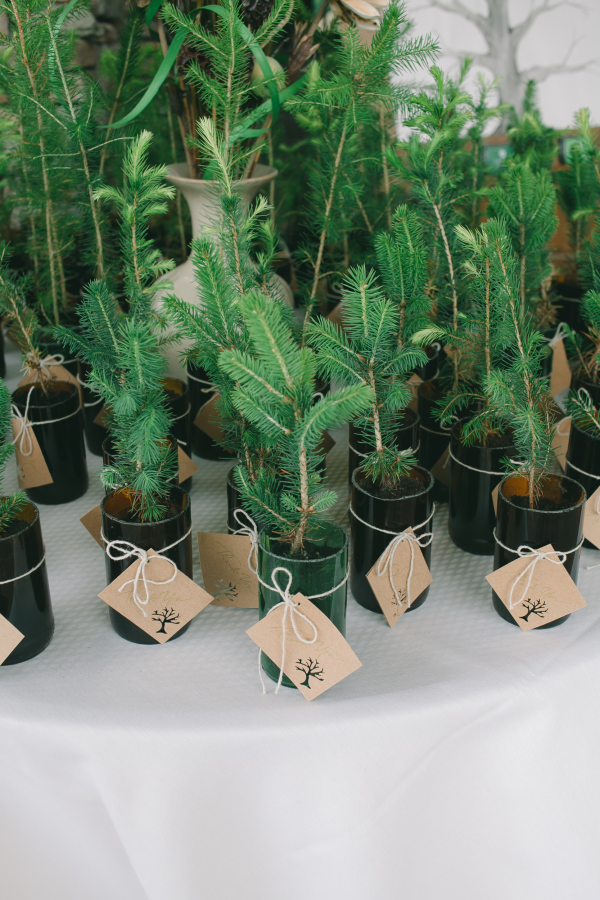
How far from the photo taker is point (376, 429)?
808 mm

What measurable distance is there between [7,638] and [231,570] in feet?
0.82

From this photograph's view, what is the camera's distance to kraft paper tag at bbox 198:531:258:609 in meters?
0.85

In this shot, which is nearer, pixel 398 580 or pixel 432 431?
pixel 398 580

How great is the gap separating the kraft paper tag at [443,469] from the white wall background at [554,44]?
2.33 meters

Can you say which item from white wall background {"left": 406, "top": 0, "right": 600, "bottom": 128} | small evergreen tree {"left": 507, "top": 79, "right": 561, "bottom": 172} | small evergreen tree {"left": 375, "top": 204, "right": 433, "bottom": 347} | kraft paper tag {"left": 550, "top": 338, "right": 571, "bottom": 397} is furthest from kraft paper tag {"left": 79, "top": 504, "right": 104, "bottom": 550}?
white wall background {"left": 406, "top": 0, "right": 600, "bottom": 128}

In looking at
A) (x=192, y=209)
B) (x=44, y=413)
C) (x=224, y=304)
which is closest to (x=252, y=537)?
(x=224, y=304)

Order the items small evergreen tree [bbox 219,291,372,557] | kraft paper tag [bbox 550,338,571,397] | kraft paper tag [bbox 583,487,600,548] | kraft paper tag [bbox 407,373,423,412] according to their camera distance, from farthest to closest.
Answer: kraft paper tag [bbox 550,338,571,397]
kraft paper tag [bbox 407,373,423,412]
kraft paper tag [bbox 583,487,600,548]
small evergreen tree [bbox 219,291,372,557]

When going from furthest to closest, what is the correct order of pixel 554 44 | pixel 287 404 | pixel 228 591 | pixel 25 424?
pixel 554 44
pixel 25 424
pixel 228 591
pixel 287 404

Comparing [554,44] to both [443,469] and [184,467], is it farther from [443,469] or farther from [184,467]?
[184,467]

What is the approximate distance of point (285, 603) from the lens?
2.35 ft

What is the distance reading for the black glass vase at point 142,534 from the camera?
773 mm

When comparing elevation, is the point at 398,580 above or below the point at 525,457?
below

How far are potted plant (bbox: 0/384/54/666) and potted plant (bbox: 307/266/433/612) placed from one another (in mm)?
337

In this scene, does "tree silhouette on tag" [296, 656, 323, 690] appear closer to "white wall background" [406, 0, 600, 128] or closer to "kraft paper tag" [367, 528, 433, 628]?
"kraft paper tag" [367, 528, 433, 628]
